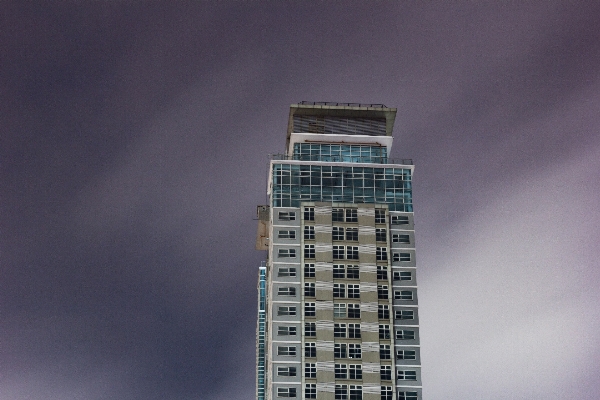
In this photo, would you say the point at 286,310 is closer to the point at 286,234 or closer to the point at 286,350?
the point at 286,350

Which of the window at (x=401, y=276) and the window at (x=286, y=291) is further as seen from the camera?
the window at (x=401, y=276)

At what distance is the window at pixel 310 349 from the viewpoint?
145 metres

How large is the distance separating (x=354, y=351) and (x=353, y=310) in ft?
22.3

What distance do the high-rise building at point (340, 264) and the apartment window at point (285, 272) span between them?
0.17 m

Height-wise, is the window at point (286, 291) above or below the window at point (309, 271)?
below

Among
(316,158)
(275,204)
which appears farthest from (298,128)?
(275,204)

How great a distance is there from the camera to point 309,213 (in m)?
155

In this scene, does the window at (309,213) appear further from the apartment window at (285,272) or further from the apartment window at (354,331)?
the apartment window at (354,331)

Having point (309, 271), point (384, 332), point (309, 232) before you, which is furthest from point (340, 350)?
point (309, 232)

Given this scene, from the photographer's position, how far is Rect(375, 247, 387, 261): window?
153 meters

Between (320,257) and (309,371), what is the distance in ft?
62.4

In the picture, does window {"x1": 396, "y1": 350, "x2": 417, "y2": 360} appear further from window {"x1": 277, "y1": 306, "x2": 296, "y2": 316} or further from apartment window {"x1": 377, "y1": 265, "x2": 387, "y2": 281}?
window {"x1": 277, "y1": 306, "x2": 296, "y2": 316}

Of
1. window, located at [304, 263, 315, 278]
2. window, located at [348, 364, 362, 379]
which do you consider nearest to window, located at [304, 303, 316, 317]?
window, located at [304, 263, 315, 278]

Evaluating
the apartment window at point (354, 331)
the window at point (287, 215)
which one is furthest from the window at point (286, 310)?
the window at point (287, 215)
